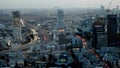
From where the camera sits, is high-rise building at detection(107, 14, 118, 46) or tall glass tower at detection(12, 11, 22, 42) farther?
tall glass tower at detection(12, 11, 22, 42)

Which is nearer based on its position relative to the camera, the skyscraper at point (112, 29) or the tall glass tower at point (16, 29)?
the skyscraper at point (112, 29)

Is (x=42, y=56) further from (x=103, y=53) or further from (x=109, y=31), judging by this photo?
(x=109, y=31)

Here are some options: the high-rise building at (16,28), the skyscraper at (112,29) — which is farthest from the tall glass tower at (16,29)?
the skyscraper at (112,29)

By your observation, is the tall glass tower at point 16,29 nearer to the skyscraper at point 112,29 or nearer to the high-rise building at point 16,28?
the high-rise building at point 16,28

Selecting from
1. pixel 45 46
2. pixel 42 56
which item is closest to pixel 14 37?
pixel 45 46

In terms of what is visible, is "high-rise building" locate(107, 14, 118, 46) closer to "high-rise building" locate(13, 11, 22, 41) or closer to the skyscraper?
the skyscraper

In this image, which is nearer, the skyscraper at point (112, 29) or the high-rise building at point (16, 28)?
the skyscraper at point (112, 29)

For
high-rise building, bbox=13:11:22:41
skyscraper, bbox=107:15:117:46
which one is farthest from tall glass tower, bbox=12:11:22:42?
skyscraper, bbox=107:15:117:46

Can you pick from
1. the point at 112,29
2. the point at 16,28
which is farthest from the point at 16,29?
the point at 112,29
